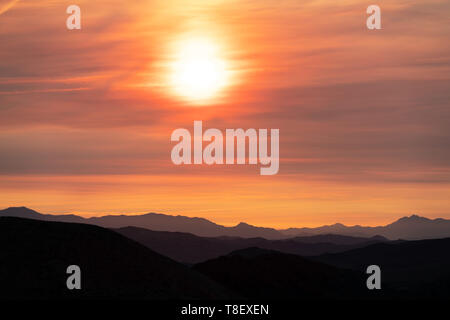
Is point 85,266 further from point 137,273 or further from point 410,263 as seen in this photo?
point 410,263

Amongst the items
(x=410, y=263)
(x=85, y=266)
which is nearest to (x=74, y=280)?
Result: (x=85, y=266)

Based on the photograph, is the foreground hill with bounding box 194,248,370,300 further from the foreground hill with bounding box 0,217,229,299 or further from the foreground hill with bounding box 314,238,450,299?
the foreground hill with bounding box 0,217,229,299

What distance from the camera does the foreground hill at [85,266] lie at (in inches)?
2164

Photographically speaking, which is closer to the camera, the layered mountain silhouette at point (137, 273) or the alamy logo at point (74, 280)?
the alamy logo at point (74, 280)

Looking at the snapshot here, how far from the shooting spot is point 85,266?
58750 millimetres

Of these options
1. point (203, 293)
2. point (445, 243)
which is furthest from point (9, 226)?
point (445, 243)

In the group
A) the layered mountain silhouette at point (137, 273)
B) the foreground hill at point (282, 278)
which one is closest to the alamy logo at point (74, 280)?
the layered mountain silhouette at point (137, 273)

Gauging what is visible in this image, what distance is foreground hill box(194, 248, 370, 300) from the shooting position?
7906cm

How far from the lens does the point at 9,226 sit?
6538 cm

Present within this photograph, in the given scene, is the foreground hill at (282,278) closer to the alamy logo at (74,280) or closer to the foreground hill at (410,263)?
the foreground hill at (410,263)

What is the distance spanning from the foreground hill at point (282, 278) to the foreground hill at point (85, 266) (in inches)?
661
